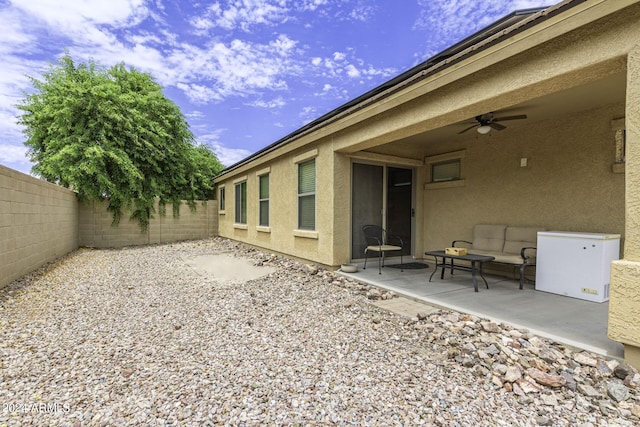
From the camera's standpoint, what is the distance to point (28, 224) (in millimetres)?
6098

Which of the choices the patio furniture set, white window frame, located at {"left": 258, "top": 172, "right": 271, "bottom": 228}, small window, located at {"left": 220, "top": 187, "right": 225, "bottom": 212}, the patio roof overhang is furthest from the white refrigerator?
small window, located at {"left": 220, "top": 187, "right": 225, "bottom": 212}

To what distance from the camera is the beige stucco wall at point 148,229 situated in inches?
456

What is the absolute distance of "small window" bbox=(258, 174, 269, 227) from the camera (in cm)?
918

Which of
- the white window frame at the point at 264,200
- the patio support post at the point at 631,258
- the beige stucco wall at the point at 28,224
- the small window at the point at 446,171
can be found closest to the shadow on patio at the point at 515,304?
the patio support post at the point at 631,258

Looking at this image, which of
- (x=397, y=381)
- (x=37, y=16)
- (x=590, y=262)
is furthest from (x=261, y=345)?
(x=37, y=16)

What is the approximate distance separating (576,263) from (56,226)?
11.5 metres

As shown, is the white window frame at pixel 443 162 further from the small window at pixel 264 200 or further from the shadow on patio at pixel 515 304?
the small window at pixel 264 200

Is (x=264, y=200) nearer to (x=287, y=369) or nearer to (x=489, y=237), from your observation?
(x=489, y=237)

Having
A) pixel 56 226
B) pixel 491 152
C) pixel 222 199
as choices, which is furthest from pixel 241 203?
pixel 491 152

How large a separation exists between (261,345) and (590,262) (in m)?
4.38

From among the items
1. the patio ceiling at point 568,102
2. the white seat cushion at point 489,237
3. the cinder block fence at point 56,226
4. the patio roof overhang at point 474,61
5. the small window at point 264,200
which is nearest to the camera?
the patio roof overhang at point 474,61

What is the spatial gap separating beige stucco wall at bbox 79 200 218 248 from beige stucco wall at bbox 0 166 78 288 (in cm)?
260

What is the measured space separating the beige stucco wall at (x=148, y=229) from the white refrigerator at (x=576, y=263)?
13.3m

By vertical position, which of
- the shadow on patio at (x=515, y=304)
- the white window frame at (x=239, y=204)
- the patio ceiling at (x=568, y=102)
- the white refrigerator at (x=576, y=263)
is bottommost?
the shadow on patio at (x=515, y=304)
